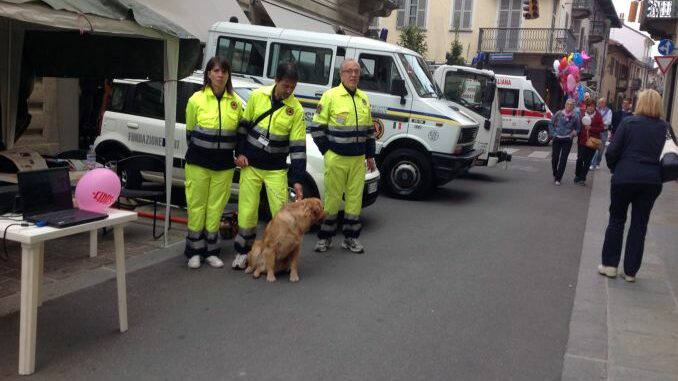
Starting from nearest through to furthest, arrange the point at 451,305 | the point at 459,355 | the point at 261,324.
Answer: the point at 459,355 → the point at 261,324 → the point at 451,305

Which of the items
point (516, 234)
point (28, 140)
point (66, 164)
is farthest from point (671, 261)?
point (28, 140)

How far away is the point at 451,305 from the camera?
5.20 metres

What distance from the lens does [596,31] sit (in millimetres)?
46688

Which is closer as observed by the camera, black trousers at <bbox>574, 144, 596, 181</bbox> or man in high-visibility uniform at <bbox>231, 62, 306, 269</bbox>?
man in high-visibility uniform at <bbox>231, 62, 306, 269</bbox>

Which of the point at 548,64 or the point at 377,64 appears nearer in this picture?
the point at 377,64

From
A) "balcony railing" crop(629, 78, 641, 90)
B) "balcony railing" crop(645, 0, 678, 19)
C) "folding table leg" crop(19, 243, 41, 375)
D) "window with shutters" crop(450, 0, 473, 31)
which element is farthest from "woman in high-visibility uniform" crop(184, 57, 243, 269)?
"balcony railing" crop(629, 78, 641, 90)

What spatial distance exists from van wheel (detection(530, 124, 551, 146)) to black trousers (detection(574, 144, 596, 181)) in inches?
403

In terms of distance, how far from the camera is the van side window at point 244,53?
10078mm

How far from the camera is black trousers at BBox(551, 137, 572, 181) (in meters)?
12.5

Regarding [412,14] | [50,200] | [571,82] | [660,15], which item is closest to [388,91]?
[50,200]

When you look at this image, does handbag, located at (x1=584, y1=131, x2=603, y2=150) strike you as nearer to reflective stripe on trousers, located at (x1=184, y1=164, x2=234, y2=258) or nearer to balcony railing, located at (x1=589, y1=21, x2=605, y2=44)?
reflective stripe on trousers, located at (x1=184, y1=164, x2=234, y2=258)

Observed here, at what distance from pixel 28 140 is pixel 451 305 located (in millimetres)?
7710

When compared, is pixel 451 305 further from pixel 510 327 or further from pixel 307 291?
pixel 307 291

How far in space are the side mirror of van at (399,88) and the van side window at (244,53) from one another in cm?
218
